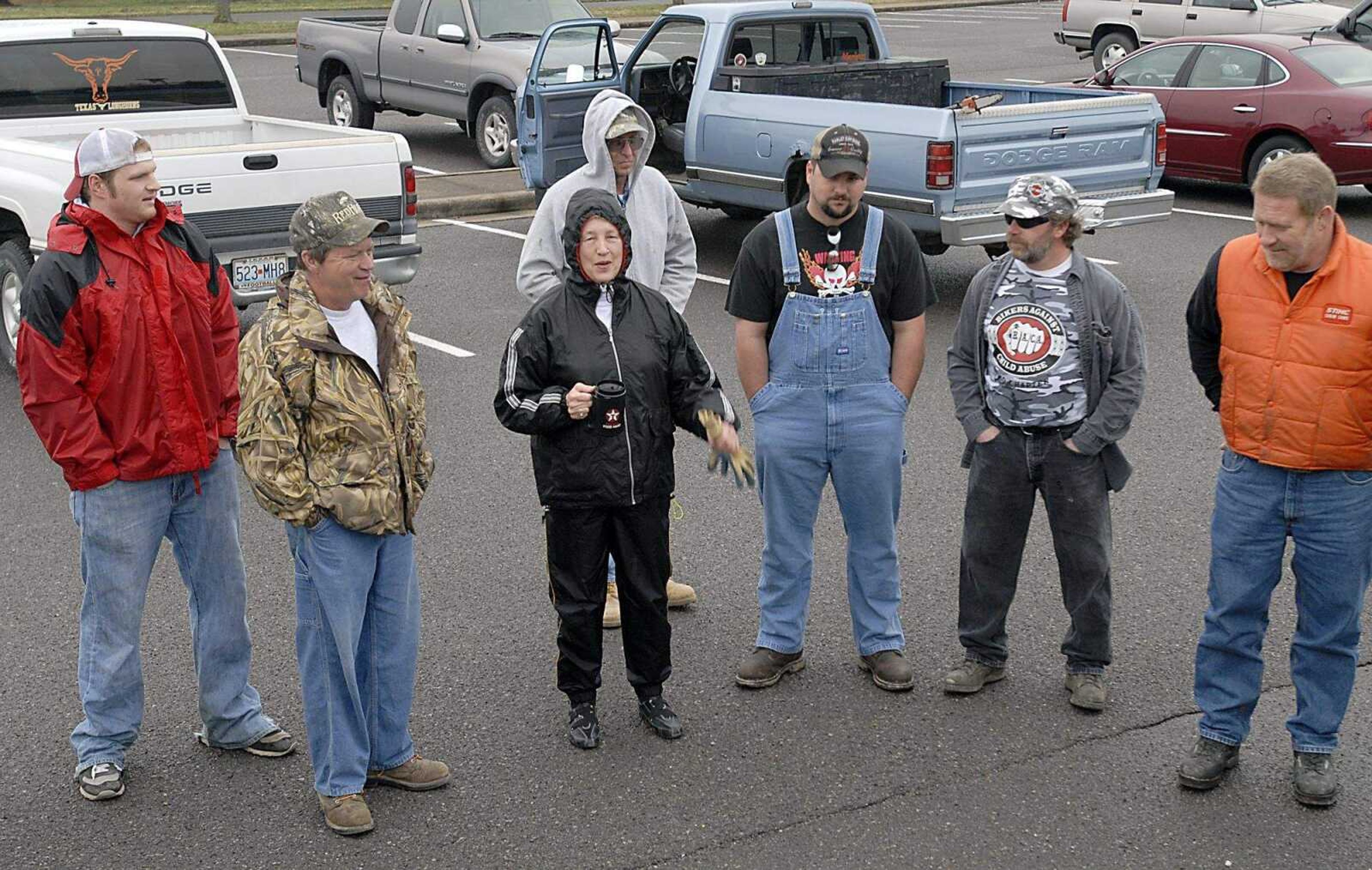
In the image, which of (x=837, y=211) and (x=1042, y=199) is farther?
(x=837, y=211)

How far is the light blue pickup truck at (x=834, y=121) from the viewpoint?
33.0 feet

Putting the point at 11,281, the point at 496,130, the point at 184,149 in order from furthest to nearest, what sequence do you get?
the point at 496,130 < the point at 11,281 < the point at 184,149

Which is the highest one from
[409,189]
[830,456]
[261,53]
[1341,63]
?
[1341,63]

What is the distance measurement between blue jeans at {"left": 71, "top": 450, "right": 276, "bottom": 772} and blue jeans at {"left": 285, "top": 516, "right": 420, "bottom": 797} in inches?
16.2

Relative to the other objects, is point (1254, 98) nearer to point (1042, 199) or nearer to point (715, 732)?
point (1042, 199)

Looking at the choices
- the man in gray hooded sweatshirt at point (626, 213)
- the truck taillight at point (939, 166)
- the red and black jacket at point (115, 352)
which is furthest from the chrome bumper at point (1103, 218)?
the red and black jacket at point (115, 352)

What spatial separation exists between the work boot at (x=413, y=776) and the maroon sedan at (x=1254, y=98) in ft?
33.7

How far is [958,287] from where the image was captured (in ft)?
36.9

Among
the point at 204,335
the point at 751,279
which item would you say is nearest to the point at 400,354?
the point at 204,335

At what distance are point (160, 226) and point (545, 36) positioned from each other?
781 centimetres

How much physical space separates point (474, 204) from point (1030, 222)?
33.2 ft

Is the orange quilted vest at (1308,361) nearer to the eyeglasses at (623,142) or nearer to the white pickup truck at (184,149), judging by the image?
the eyeglasses at (623,142)

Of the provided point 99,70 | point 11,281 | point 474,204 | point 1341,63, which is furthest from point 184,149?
point 1341,63

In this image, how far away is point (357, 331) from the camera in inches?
169
